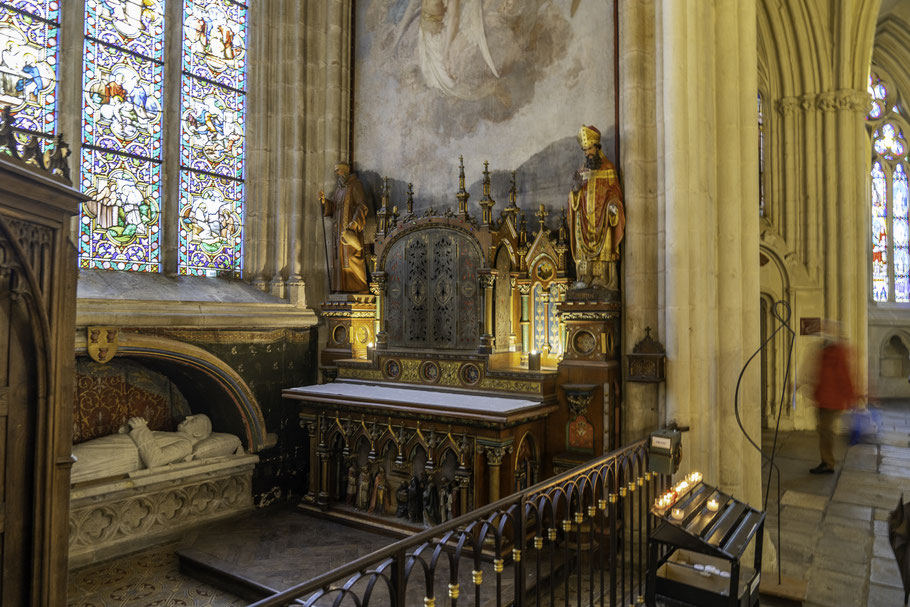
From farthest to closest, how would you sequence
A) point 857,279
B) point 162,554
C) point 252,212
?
point 857,279
point 252,212
point 162,554

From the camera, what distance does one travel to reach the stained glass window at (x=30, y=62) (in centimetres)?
564

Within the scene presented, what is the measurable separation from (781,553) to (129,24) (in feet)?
26.1

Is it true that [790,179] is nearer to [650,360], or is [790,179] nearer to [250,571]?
[650,360]

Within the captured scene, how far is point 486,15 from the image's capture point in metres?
6.77

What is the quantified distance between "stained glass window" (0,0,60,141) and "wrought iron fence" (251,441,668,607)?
4.88 m

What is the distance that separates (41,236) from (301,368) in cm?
462

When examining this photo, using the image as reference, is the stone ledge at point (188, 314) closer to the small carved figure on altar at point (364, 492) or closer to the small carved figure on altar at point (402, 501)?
the small carved figure on altar at point (364, 492)

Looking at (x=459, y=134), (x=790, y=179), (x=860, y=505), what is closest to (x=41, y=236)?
(x=459, y=134)

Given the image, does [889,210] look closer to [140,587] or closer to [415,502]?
[415,502]

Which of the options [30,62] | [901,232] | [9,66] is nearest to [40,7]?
[30,62]

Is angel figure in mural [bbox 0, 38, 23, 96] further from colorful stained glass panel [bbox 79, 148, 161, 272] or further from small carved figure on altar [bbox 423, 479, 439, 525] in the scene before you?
small carved figure on altar [bbox 423, 479, 439, 525]

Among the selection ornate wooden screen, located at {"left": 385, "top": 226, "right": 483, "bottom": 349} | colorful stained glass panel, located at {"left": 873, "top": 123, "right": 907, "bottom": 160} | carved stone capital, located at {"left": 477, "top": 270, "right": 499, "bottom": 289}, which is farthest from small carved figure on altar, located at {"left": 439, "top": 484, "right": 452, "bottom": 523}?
colorful stained glass panel, located at {"left": 873, "top": 123, "right": 907, "bottom": 160}

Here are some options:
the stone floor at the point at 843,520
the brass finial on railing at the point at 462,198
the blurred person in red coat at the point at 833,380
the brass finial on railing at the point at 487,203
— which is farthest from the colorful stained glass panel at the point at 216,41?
the blurred person in red coat at the point at 833,380

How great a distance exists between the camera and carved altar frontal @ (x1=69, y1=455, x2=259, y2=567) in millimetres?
5414
